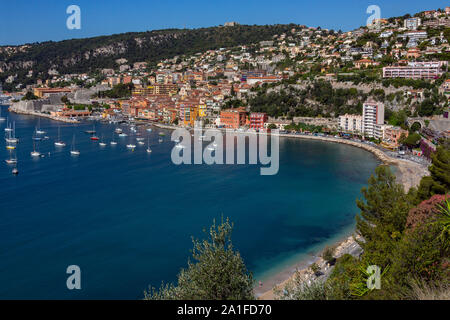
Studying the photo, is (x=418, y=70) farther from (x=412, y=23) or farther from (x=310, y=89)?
(x=412, y=23)

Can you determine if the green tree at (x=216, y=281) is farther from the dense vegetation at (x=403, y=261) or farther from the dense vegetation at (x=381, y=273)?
the dense vegetation at (x=403, y=261)

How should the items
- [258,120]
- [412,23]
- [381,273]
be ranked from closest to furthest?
[381,273], [258,120], [412,23]

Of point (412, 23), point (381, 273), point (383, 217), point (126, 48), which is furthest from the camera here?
point (126, 48)

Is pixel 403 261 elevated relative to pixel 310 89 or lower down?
lower down

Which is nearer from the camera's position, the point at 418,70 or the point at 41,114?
the point at 418,70

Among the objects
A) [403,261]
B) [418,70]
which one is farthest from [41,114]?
[403,261]
